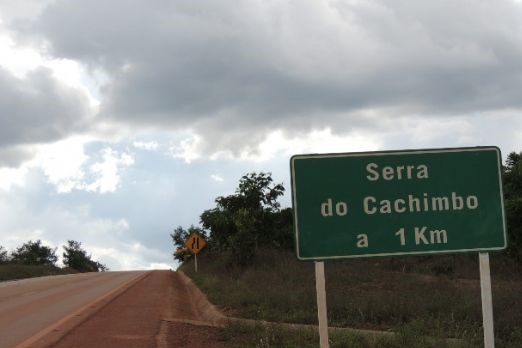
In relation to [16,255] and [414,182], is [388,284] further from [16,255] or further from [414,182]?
[16,255]

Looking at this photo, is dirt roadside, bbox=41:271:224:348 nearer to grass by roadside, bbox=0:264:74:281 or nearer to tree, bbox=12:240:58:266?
grass by roadside, bbox=0:264:74:281

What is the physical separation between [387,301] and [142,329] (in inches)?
183

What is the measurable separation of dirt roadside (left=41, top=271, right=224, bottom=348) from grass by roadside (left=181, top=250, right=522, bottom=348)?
1.02 metres

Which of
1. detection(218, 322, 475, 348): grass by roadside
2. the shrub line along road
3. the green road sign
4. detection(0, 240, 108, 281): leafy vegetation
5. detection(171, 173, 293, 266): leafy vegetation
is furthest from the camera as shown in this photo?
detection(0, 240, 108, 281): leafy vegetation

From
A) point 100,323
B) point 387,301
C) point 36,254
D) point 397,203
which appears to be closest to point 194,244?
point 100,323

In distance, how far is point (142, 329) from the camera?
11.6 m

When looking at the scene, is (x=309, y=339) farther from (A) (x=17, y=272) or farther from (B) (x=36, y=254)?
(B) (x=36, y=254)

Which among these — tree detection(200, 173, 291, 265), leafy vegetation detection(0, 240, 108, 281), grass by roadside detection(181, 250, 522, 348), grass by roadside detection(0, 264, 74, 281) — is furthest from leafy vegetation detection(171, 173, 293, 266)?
leafy vegetation detection(0, 240, 108, 281)

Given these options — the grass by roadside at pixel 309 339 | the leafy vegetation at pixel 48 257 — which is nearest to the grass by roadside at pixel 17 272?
the leafy vegetation at pixel 48 257

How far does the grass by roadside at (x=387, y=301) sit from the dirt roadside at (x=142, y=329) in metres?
1.02

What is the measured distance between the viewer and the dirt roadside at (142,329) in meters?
9.91

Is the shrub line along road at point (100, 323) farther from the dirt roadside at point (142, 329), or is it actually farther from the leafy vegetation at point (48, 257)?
the leafy vegetation at point (48, 257)

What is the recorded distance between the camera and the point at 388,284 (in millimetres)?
15742

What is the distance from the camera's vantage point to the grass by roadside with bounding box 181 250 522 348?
354 inches
